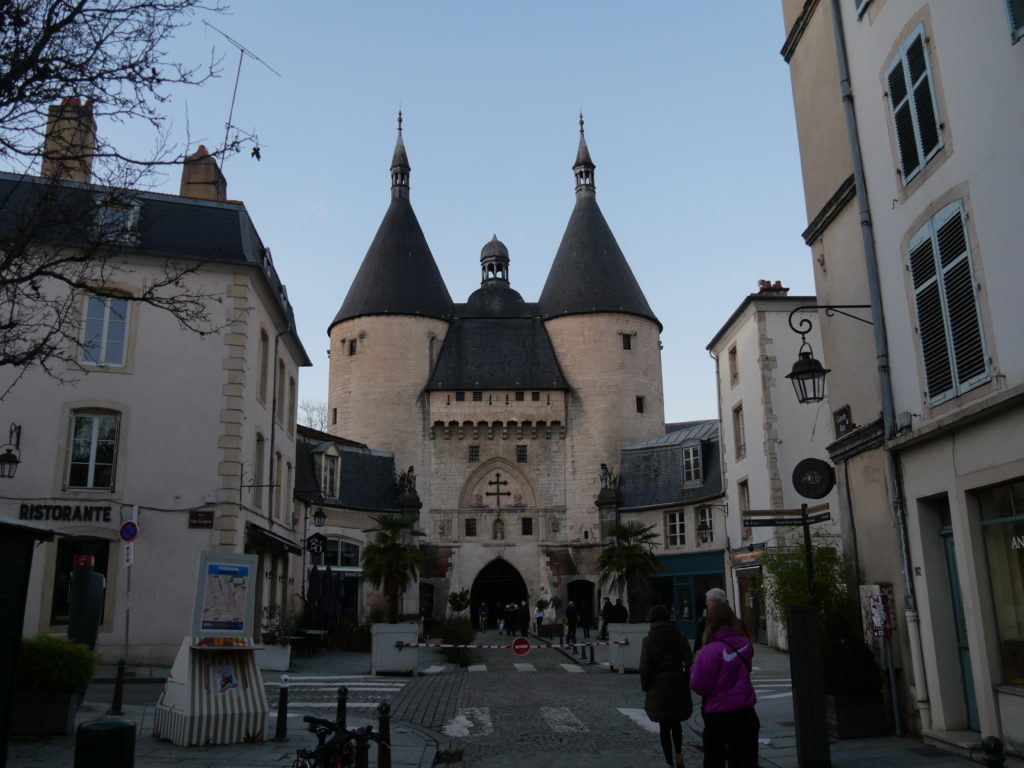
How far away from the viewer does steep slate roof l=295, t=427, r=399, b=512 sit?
3297 centimetres

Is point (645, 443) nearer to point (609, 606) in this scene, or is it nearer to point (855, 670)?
point (609, 606)

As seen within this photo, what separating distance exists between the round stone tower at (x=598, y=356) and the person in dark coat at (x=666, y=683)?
3160 cm

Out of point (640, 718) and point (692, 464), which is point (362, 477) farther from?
point (640, 718)

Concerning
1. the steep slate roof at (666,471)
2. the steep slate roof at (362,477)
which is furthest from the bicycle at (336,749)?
the steep slate roof at (362,477)

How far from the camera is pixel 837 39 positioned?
395 inches

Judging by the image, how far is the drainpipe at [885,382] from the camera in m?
8.32

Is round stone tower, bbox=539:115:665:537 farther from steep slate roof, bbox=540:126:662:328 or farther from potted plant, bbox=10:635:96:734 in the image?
potted plant, bbox=10:635:96:734

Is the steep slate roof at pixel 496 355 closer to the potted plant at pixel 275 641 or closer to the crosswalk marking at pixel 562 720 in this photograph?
the potted plant at pixel 275 641

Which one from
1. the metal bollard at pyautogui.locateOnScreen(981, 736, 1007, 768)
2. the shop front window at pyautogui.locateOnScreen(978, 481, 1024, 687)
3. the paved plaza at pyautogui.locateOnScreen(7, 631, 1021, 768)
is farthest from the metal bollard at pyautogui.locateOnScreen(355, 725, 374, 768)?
the shop front window at pyautogui.locateOnScreen(978, 481, 1024, 687)

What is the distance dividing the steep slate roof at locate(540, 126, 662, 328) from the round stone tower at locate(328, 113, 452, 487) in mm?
5521

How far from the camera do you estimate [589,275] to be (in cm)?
4250

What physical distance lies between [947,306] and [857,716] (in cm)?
399

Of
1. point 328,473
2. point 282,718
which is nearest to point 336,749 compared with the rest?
point 282,718

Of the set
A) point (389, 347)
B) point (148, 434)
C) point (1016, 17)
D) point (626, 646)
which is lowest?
point (626, 646)
